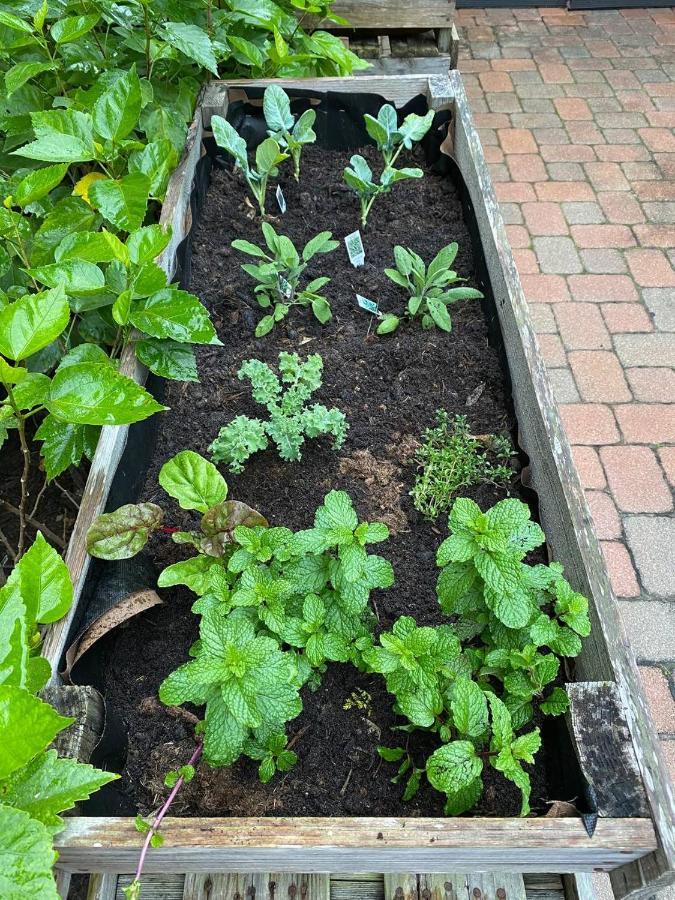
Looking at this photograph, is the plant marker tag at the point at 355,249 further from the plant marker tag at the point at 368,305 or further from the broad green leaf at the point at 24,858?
the broad green leaf at the point at 24,858

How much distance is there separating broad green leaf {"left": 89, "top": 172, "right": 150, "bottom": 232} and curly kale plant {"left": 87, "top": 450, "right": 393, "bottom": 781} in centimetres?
73

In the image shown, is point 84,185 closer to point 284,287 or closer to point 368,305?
point 284,287

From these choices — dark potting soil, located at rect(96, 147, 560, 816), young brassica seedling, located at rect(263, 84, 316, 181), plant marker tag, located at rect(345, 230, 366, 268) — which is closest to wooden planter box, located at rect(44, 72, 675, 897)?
dark potting soil, located at rect(96, 147, 560, 816)

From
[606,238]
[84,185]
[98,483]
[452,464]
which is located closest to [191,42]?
[84,185]

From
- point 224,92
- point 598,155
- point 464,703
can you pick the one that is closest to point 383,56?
point 224,92

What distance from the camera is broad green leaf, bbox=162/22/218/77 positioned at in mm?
2074

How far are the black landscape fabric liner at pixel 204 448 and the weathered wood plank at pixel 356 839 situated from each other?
0.23 ft

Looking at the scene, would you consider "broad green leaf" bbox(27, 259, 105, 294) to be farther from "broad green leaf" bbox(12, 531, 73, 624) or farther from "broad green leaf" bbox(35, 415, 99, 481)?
"broad green leaf" bbox(12, 531, 73, 624)

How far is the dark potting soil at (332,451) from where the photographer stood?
1.29 metres

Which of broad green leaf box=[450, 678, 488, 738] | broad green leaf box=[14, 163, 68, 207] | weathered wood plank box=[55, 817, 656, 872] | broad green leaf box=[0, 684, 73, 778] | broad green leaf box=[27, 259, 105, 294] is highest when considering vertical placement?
broad green leaf box=[14, 163, 68, 207]

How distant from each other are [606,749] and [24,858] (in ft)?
2.97

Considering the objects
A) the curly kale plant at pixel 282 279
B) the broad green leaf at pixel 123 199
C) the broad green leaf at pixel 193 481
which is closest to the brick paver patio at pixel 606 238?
the curly kale plant at pixel 282 279

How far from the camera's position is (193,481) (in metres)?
1.52

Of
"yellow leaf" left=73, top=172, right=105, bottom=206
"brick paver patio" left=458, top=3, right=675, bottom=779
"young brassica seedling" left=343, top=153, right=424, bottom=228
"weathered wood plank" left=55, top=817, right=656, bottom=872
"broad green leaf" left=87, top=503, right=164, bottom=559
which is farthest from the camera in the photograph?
"brick paver patio" left=458, top=3, right=675, bottom=779
